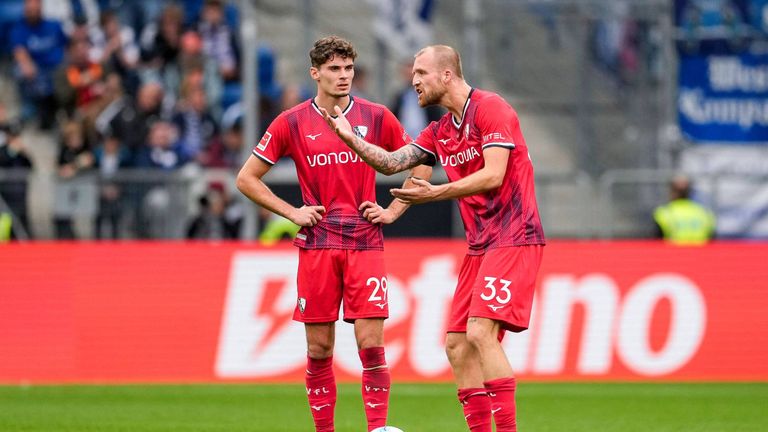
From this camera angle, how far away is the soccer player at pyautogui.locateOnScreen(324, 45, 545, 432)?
28.4 ft

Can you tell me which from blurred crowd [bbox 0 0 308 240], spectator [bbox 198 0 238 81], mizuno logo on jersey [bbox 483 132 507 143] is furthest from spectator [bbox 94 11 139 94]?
mizuno logo on jersey [bbox 483 132 507 143]

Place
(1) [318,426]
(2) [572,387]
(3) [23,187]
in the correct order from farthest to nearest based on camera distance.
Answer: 1. (3) [23,187]
2. (2) [572,387]
3. (1) [318,426]

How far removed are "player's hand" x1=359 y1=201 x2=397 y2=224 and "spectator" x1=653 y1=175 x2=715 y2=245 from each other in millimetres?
8452

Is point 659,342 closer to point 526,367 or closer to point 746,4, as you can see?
point 526,367

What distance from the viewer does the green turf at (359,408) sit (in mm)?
11633

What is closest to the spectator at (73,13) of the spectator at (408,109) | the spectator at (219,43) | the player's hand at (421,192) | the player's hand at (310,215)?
the spectator at (219,43)

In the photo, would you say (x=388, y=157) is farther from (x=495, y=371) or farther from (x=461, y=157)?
(x=495, y=371)

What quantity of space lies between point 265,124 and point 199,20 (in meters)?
2.48

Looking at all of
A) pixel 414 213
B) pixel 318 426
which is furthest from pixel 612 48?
pixel 318 426

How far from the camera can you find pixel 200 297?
15758 millimetres

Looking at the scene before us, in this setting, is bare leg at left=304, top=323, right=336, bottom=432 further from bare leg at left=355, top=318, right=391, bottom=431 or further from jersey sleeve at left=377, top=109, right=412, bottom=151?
jersey sleeve at left=377, top=109, right=412, bottom=151

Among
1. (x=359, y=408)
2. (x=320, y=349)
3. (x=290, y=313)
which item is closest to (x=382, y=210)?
(x=320, y=349)

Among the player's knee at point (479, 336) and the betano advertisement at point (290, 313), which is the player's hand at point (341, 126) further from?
the betano advertisement at point (290, 313)

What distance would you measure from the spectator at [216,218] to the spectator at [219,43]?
339 centimetres
